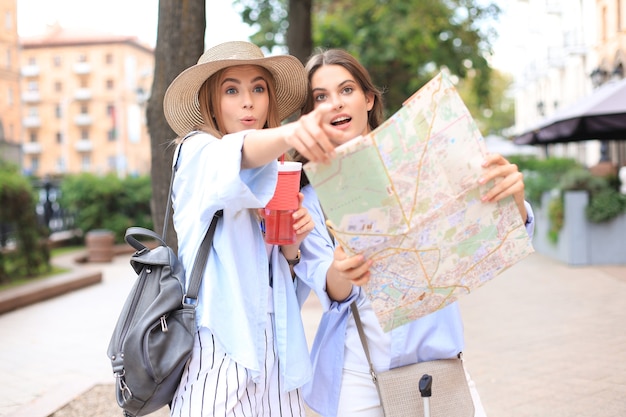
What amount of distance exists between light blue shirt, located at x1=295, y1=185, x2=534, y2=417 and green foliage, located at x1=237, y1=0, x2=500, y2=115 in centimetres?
981

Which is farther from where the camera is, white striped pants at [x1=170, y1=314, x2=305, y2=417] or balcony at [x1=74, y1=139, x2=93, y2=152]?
balcony at [x1=74, y1=139, x2=93, y2=152]

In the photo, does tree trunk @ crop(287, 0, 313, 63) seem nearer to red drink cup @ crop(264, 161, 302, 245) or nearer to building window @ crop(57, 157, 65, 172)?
red drink cup @ crop(264, 161, 302, 245)

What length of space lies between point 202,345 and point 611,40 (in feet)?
100

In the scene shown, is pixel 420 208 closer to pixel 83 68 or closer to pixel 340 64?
pixel 340 64

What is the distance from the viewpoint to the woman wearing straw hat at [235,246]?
2.00 meters

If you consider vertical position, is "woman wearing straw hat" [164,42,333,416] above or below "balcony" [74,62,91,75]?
below

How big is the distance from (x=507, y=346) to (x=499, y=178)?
16.1 feet

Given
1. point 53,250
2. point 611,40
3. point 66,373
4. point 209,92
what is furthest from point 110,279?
point 611,40

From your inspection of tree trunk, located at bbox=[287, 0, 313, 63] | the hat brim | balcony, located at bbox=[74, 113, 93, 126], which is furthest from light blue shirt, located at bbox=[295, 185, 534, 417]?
balcony, located at bbox=[74, 113, 93, 126]

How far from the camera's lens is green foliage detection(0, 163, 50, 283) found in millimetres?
10234

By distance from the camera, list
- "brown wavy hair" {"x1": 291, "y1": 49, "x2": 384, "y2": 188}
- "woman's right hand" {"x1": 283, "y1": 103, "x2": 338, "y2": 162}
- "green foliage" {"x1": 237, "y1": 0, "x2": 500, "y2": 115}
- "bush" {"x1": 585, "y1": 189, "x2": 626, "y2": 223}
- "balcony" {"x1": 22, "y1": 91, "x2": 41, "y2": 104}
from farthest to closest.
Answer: "balcony" {"x1": 22, "y1": 91, "x2": 41, "y2": 104} < "green foliage" {"x1": 237, "y1": 0, "x2": 500, "y2": 115} < "bush" {"x1": 585, "y1": 189, "x2": 626, "y2": 223} < "brown wavy hair" {"x1": 291, "y1": 49, "x2": 384, "y2": 188} < "woman's right hand" {"x1": 283, "y1": 103, "x2": 338, "y2": 162}

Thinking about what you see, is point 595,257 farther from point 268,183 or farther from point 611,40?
point 611,40

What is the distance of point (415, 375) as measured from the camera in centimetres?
231

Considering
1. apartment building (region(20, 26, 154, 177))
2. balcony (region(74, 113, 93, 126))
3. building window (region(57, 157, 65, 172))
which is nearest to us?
apartment building (region(20, 26, 154, 177))
